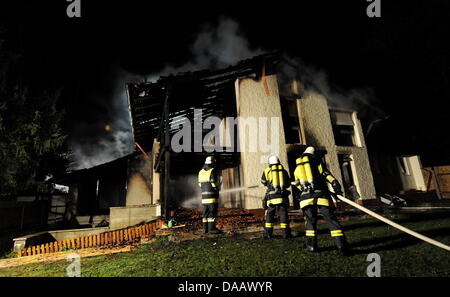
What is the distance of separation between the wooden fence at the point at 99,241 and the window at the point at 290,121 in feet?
25.4

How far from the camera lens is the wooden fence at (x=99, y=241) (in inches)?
306

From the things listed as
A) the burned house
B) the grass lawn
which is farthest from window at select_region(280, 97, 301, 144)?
the grass lawn

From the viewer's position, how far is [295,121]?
38.3ft

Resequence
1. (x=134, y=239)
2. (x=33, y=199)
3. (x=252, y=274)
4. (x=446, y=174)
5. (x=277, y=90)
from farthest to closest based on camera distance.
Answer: (x=33, y=199) → (x=446, y=174) → (x=277, y=90) → (x=134, y=239) → (x=252, y=274)

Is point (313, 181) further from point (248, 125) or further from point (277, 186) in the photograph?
point (248, 125)

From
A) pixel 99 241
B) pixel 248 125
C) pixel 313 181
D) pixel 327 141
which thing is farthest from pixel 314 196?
pixel 327 141

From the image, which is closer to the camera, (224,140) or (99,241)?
(99,241)

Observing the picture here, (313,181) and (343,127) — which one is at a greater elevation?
(343,127)

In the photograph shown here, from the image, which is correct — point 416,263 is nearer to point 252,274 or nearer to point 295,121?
point 252,274

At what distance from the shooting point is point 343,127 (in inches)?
519

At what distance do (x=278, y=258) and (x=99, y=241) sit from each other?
727cm

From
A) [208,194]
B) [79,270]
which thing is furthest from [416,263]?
[79,270]

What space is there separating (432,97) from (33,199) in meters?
31.4

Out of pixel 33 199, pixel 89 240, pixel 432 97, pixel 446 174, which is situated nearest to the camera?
pixel 89 240
